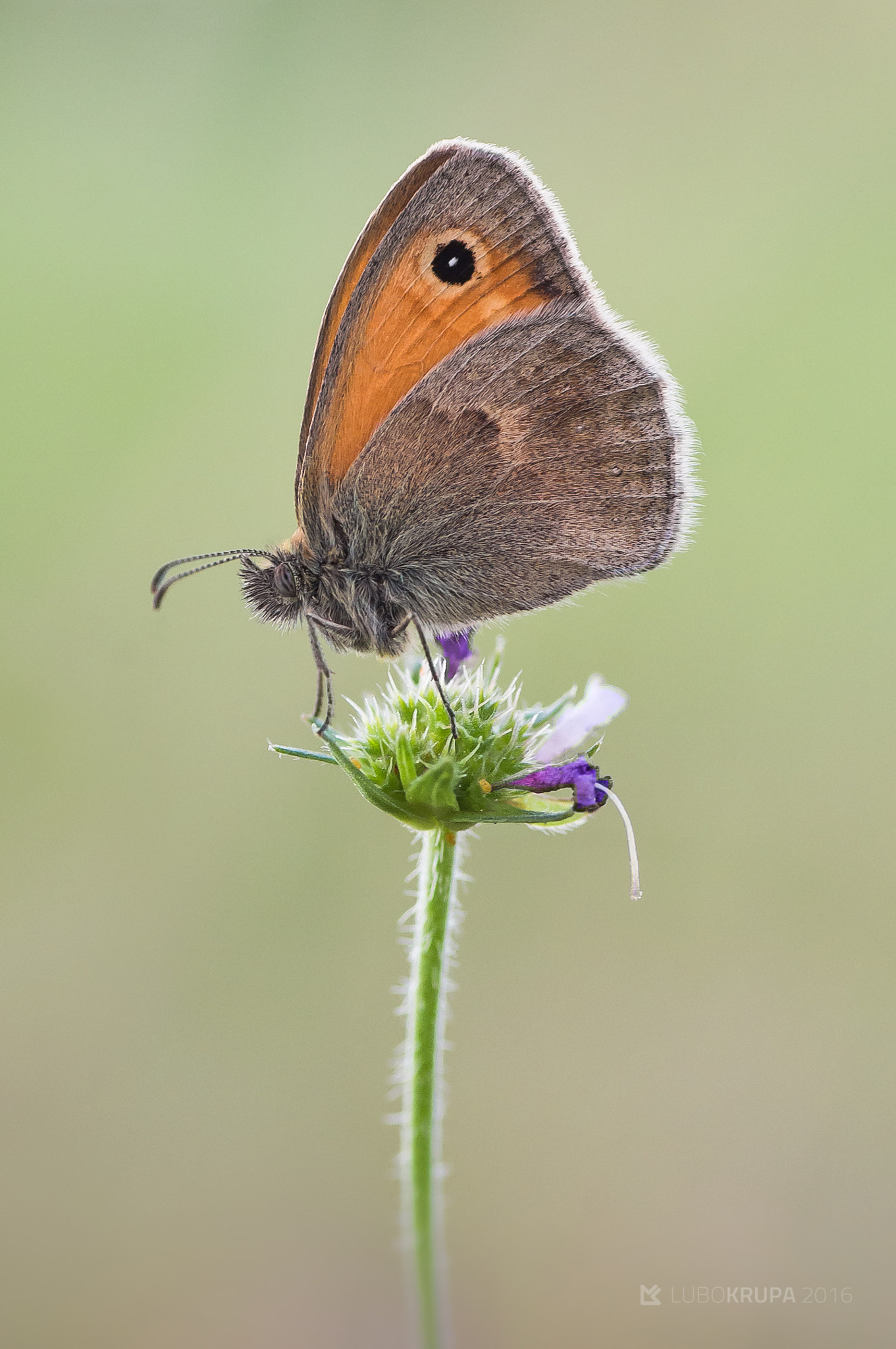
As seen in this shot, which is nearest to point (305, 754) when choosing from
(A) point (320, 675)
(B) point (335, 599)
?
(A) point (320, 675)

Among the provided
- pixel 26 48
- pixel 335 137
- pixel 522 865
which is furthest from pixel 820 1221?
pixel 26 48

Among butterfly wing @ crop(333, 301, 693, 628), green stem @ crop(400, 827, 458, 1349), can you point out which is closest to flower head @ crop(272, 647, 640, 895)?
green stem @ crop(400, 827, 458, 1349)

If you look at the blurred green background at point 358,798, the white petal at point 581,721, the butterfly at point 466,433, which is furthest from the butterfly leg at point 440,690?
the blurred green background at point 358,798

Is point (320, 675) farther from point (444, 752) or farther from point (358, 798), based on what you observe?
point (358, 798)

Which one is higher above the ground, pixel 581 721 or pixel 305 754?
pixel 581 721

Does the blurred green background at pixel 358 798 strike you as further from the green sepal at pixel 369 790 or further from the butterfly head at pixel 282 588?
the green sepal at pixel 369 790

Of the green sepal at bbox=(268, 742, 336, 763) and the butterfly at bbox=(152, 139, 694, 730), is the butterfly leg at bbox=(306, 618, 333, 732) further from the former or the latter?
the green sepal at bbox=(268, 742, 336, 763)
